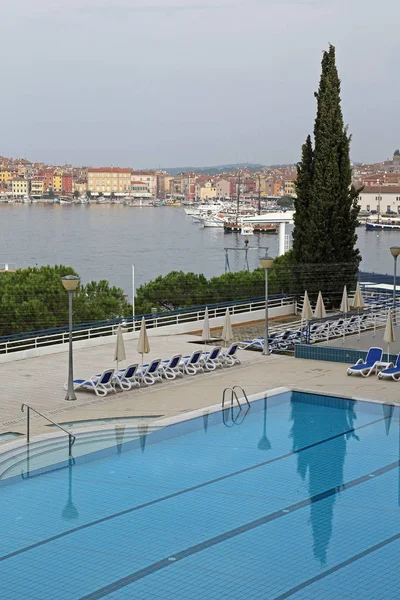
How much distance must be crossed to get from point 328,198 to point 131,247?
186ft

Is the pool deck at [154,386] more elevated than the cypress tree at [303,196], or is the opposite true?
the cypress tree at [303,196]

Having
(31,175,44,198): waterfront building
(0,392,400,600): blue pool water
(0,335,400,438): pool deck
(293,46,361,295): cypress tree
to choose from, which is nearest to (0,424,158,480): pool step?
(0,392,400,600): blue pool water

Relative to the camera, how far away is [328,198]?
24.5 metres

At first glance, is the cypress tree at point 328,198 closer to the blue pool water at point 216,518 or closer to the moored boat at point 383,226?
the blue pool water at point 216,518

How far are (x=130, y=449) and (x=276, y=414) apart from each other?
286 centimetres

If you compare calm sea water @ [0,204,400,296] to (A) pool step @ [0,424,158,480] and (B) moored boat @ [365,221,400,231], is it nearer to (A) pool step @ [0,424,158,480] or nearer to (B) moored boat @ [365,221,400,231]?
(B) moored boat @ [365,221,400,231]

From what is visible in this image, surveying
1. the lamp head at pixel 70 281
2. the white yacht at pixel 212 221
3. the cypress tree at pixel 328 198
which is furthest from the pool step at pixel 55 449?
the white yacht at pixel 212 221

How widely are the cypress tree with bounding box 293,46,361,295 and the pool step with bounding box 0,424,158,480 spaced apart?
13.2 m

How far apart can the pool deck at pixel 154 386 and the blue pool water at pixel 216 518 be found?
133 cm

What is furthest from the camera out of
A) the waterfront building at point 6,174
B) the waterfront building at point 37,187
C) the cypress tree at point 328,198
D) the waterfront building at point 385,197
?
the waterfront building at point 6,174

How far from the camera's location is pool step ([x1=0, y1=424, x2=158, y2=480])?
418 inches

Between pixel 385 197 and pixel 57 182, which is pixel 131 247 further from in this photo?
pixel 57 182

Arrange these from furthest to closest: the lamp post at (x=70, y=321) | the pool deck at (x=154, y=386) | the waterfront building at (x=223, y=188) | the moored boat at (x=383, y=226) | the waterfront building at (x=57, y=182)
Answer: the waterfront building at (x=223, y=188) < the waterfront building at (x=57, y=182) < the moored boat at (x=383, y=226) < the lamp post at (x=70, y=321) < the pool deck at (x=154, y=386)

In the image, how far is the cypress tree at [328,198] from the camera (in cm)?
2444
